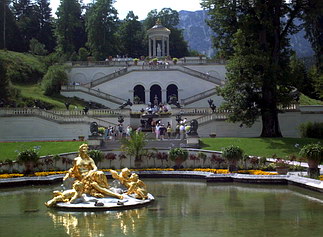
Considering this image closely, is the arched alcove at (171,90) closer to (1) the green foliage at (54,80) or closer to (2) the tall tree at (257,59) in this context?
(1) the green foliage at (54,80)

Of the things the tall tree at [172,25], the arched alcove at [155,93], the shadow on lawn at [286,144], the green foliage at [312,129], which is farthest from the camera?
the tall tree at [172,25]

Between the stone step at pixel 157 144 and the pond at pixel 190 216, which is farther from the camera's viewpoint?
the stone step at pixel 157 144

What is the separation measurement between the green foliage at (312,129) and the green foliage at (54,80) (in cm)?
2920

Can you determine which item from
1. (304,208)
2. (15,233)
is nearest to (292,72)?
(304,208)

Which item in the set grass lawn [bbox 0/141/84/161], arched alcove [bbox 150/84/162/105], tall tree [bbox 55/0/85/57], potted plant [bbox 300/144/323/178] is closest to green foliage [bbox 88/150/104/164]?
grass lawn [bbox 0/141/84/161]

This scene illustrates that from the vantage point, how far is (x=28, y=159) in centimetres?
2572

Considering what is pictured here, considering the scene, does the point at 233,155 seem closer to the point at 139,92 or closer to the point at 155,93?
the point at 155,93

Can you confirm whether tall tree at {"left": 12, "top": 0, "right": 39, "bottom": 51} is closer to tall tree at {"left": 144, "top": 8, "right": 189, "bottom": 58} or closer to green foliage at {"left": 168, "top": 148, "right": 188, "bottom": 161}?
tall tree at {"left": 144, "top": 8, "right": 189, "bottom": 58}

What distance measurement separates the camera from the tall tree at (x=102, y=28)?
71688 millimetres

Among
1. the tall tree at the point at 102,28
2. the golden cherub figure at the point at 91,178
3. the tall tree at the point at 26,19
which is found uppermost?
the tall tree at the point at 26,19

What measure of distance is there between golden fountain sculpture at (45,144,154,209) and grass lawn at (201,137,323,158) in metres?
13.7

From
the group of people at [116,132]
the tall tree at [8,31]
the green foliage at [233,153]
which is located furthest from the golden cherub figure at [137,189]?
the tall tree at [8,31]

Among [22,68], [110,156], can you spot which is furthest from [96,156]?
[22,68]

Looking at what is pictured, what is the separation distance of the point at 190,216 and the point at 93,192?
4033 mm
